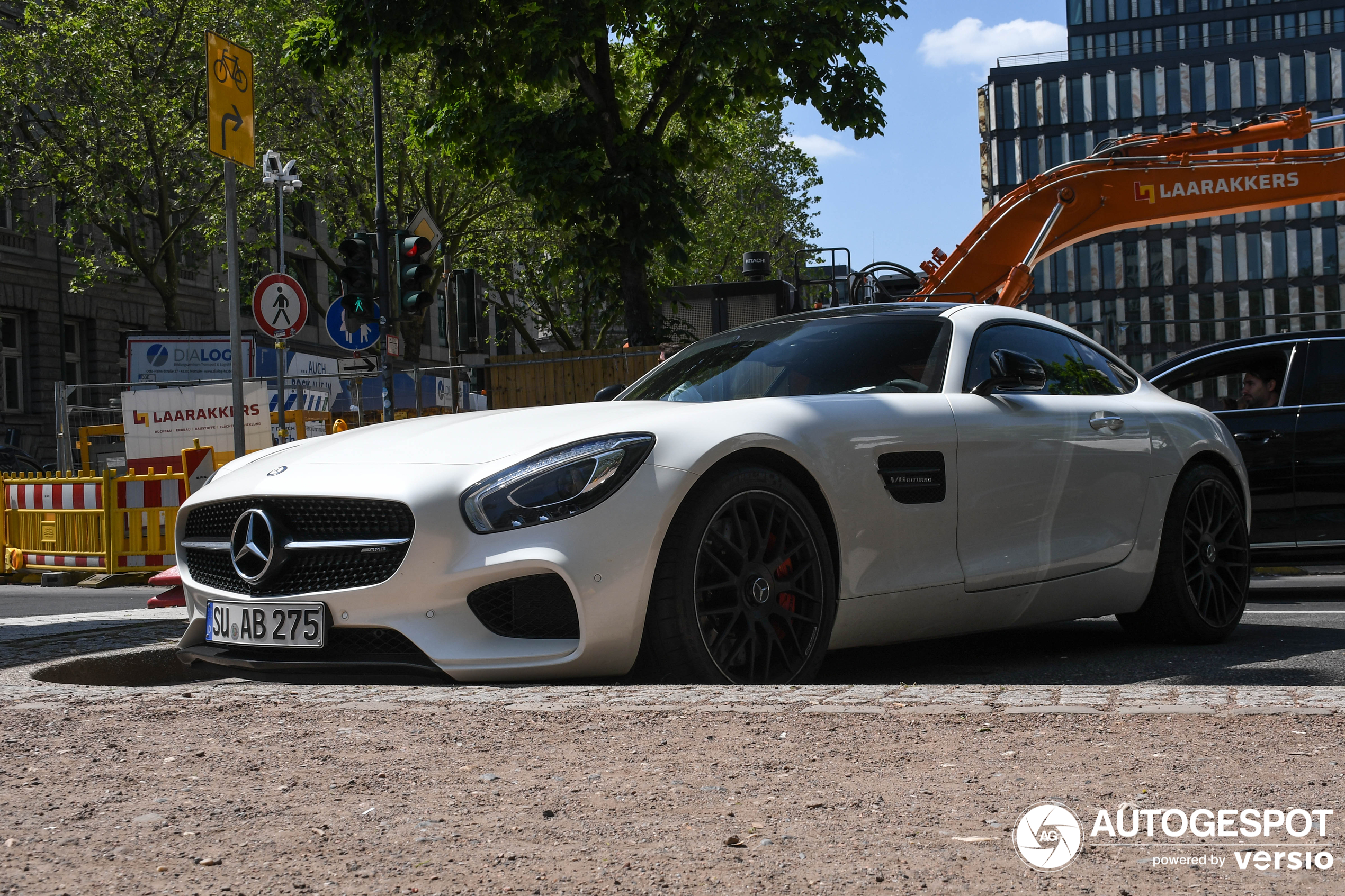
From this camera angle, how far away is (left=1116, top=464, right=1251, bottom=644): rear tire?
18.7ft

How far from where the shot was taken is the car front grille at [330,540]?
13.2 ft

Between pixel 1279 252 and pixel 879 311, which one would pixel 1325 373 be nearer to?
pixel 879 311

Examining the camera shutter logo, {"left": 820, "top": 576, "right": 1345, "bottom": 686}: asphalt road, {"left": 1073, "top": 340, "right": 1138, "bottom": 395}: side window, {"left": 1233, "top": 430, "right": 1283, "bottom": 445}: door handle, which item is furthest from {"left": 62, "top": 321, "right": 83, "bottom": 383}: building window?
the camera shutter logo

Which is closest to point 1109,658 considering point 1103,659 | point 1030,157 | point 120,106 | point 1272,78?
point 1103,659

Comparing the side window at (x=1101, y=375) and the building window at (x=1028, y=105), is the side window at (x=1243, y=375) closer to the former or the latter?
the side window at (x=1101, y=375)

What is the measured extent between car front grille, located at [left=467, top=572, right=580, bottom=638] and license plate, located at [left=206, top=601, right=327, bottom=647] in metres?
0.48

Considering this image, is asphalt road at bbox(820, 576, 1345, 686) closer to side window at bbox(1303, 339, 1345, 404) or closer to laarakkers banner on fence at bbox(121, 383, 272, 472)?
side window at bbox(1303, 339, 1345, 404)

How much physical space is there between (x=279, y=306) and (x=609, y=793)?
1267 centimetres

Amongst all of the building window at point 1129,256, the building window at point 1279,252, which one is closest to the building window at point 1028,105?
the building window at point 1129,256

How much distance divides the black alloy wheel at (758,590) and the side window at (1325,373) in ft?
16.8

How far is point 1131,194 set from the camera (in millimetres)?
12453

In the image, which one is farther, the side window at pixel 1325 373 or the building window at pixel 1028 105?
the building window at pixel 1028 105

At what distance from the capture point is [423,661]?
396 centimetres

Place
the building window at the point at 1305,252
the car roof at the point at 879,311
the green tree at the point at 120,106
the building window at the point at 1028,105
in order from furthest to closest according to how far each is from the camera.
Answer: the building window at the point at 1028,105 → the building window at the point at 1305,252 → the green tree at the point at 120,106 → the car roof at the point at 879,311
